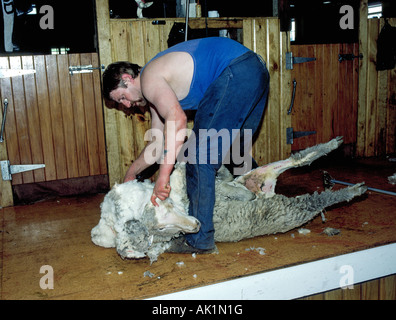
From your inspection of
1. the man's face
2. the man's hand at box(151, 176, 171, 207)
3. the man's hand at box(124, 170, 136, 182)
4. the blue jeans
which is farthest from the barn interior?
the man's face

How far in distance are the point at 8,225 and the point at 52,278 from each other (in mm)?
1229

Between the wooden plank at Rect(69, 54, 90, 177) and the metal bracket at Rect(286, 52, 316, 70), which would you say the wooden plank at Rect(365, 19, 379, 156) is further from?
the wooden plank at Rect(69, 54, 90, 177)

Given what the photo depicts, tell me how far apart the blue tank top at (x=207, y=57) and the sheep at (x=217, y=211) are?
Result: 0.52 metres

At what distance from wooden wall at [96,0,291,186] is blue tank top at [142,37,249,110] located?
1.64m

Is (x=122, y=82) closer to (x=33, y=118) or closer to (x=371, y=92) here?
(x=33, y=118)

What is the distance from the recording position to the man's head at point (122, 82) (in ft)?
6.75

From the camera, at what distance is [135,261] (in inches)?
79.8

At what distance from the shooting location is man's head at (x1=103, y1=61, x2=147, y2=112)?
206 centimetres

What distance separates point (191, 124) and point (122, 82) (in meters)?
1.81

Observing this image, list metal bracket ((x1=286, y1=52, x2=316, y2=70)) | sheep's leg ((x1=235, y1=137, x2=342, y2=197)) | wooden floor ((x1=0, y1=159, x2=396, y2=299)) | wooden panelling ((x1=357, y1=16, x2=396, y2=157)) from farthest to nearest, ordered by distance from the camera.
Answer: wooden panelling ((x1=357, y1=16, x2=396, y2=157)) < metal bracket ((x1=286, y1=52, x2=316, y2=70)) < sheep's leg ((x1=235, y1=137, x2=342, y2=197)) < wooden floor ((x1=0, y1=159, x2=396, y2=299))

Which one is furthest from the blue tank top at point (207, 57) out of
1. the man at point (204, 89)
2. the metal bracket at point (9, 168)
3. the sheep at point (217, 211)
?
the metal bracket at point (9, 168)

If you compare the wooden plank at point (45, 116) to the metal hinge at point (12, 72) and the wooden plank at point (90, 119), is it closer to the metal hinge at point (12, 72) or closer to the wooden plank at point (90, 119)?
the metal hinge at point (12, 72)
